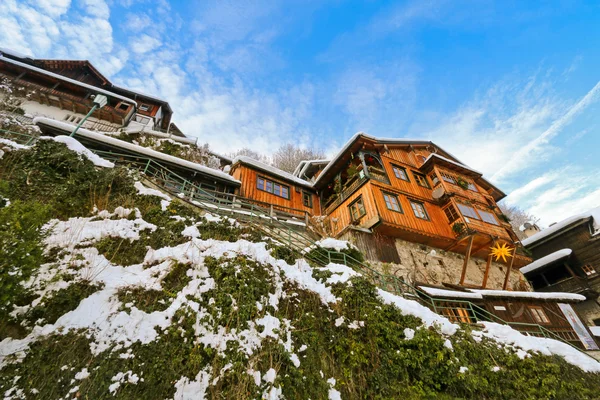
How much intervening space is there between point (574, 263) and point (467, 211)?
10724mm

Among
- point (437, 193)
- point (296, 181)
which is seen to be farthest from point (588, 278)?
point (296, 181)

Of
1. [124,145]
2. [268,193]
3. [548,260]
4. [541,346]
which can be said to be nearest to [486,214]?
[548,260]

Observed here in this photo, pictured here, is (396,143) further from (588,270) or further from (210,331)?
(210,331)

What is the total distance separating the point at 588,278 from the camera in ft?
59.5

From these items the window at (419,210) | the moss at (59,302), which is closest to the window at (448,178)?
the window at (419,210)

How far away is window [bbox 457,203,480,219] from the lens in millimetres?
17498

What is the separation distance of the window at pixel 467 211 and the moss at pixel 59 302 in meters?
20.2

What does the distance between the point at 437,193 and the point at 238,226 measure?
664 inches

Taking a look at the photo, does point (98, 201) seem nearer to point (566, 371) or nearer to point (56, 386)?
point (56, 386)

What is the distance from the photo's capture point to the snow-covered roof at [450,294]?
33.2 ft

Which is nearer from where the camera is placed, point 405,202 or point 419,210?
point 405,202

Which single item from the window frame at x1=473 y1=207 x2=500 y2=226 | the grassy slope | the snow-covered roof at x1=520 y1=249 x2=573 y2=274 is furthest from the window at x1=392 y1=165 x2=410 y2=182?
the grassy slope

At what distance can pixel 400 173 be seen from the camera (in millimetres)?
19922

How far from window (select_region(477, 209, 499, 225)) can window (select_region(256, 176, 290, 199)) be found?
15009 millimetres
